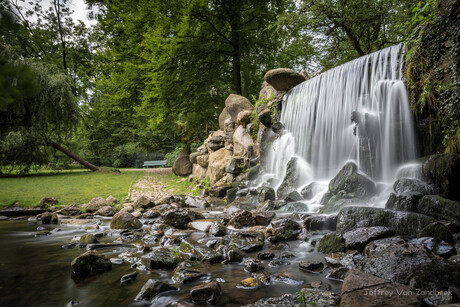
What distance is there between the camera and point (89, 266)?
324cm

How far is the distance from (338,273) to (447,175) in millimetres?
3325

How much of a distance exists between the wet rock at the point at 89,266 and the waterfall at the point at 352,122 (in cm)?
600

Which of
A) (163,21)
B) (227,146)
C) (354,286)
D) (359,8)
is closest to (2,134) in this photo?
(163,21)

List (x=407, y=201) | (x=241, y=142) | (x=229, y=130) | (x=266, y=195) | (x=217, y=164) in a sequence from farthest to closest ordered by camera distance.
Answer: (x=229, y=130) < (x=217, y=164) < (x=241, y=142) < (x=266, y=195) < (x=407, y=201)

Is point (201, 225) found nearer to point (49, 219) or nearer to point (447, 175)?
point (49, 219)

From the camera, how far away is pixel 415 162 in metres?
5.59

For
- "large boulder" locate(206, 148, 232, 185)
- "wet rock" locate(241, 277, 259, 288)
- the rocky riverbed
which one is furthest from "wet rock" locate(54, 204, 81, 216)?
"wet rock" locate(241, 277, 259, 288)

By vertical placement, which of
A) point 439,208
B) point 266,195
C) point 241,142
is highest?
point 241,142

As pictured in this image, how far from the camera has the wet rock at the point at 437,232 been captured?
319 centimetres

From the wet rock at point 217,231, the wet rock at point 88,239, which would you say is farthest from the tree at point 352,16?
the wet rock at point 88,239

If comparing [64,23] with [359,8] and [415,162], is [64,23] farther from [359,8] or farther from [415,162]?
[415,162]

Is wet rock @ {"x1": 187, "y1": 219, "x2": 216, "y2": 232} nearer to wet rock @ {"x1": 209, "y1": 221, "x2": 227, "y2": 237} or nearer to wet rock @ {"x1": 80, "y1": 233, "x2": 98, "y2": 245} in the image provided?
wet rock @ {"x1": 209, "y1": 221, "x2": 227, "y2": 237}

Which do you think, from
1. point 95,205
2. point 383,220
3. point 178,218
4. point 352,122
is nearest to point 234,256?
point 383,220

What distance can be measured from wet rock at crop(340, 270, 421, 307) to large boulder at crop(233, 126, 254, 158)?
329 inches
